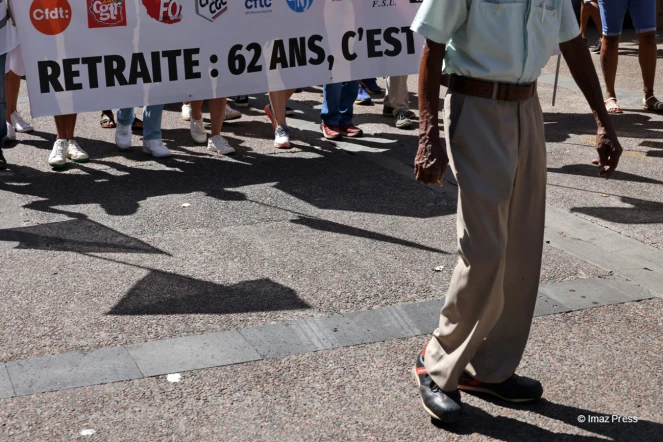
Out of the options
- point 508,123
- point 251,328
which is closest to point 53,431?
point 251,328

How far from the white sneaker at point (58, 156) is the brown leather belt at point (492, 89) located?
199 inches

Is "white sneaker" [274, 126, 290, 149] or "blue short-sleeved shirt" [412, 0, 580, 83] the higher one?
"blue short-sleeved shirt" [412, 0, 580, 83]

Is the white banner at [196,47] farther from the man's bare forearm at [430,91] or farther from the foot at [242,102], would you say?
the man's bare forearm at [430,91]

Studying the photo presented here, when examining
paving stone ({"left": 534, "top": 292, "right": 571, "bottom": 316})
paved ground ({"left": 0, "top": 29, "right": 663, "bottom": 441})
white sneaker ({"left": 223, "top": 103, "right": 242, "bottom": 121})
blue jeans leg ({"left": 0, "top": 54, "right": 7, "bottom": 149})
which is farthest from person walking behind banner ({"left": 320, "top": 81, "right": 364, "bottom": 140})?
paving stone ({"left": 534, "top": 292, "right": 571, "bottom": 316})

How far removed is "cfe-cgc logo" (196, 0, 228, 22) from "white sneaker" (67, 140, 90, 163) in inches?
64.2

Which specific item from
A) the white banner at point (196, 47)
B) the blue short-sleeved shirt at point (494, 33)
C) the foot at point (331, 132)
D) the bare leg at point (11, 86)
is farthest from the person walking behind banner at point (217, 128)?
the blue short-sleeved shirt at point (494, 33)

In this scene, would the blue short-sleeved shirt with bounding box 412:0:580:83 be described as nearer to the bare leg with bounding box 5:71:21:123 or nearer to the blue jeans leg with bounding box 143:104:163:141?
the blue jeans leg with bounding box 143:104:163:141

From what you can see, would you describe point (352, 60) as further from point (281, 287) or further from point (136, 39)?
point (281, 287)

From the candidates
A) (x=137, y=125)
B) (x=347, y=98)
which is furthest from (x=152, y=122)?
(x=347, y=98)

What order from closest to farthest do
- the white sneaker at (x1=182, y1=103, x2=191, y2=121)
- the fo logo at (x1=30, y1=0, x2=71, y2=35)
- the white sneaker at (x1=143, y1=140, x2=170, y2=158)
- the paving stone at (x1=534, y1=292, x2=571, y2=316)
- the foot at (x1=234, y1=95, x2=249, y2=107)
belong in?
the paving stone at (x1=534, y1=292, x2=571, y2=316) → the fo logo at (x1=30, y1=0, x2=71, y2=35) → the white sneaker at (x1=143, y1=140, x2=170, y2=158) → the white sneaker at (x1=182, y1=103, x2=191, y2=121) → the foot at (x1=234, y1=95, x2=249, y2=107)

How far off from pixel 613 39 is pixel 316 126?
326 cm

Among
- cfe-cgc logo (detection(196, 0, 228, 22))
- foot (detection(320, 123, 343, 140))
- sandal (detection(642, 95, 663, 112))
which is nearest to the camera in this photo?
cfe-cgc logo (detection(196, 0, 228, 22))

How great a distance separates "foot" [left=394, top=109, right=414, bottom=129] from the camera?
949cm

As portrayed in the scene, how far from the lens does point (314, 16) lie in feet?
27.3
